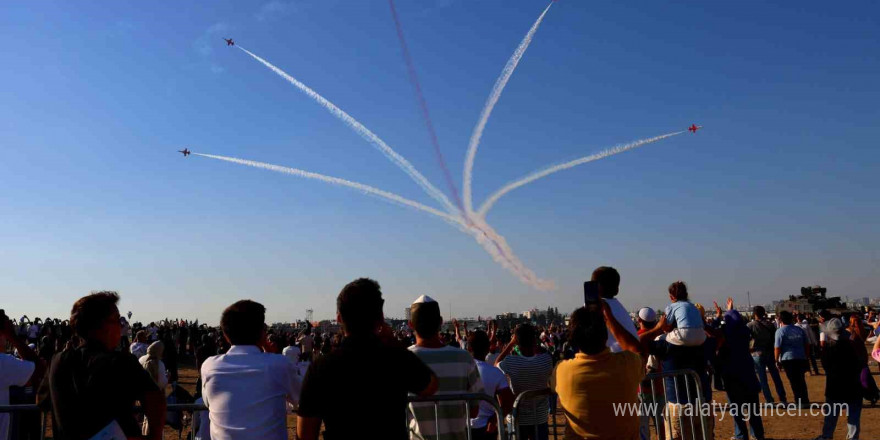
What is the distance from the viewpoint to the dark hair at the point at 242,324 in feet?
12.4

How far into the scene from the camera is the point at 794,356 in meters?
12.0

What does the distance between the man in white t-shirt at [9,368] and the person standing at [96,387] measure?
2.51 m

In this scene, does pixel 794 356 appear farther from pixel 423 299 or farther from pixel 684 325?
pixel 423 299

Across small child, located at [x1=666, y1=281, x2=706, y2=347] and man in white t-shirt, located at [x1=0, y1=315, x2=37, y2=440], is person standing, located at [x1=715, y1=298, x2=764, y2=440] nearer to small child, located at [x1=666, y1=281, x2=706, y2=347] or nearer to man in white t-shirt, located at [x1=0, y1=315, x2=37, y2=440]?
small child, located at [x1=666, y1=281, x2=706, y2=347]

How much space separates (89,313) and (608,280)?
164 inches

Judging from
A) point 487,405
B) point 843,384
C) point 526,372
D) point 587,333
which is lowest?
point 843,384

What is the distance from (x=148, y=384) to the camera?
3.57m

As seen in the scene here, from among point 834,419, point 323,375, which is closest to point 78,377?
point 323,375

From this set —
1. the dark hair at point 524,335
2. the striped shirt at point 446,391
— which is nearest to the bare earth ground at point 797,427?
the dark hair at point 524,335

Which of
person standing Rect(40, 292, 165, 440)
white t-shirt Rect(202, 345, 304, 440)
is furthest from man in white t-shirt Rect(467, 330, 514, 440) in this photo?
person standing Rect(40, 292, 165, 440)

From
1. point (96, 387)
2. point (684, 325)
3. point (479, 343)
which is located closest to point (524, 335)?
point (479, 343)

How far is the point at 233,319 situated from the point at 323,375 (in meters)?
0.90

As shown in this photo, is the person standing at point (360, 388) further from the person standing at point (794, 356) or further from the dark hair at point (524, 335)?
the person standing at point (794, 356)

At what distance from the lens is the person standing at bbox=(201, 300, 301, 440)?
3682 mm
